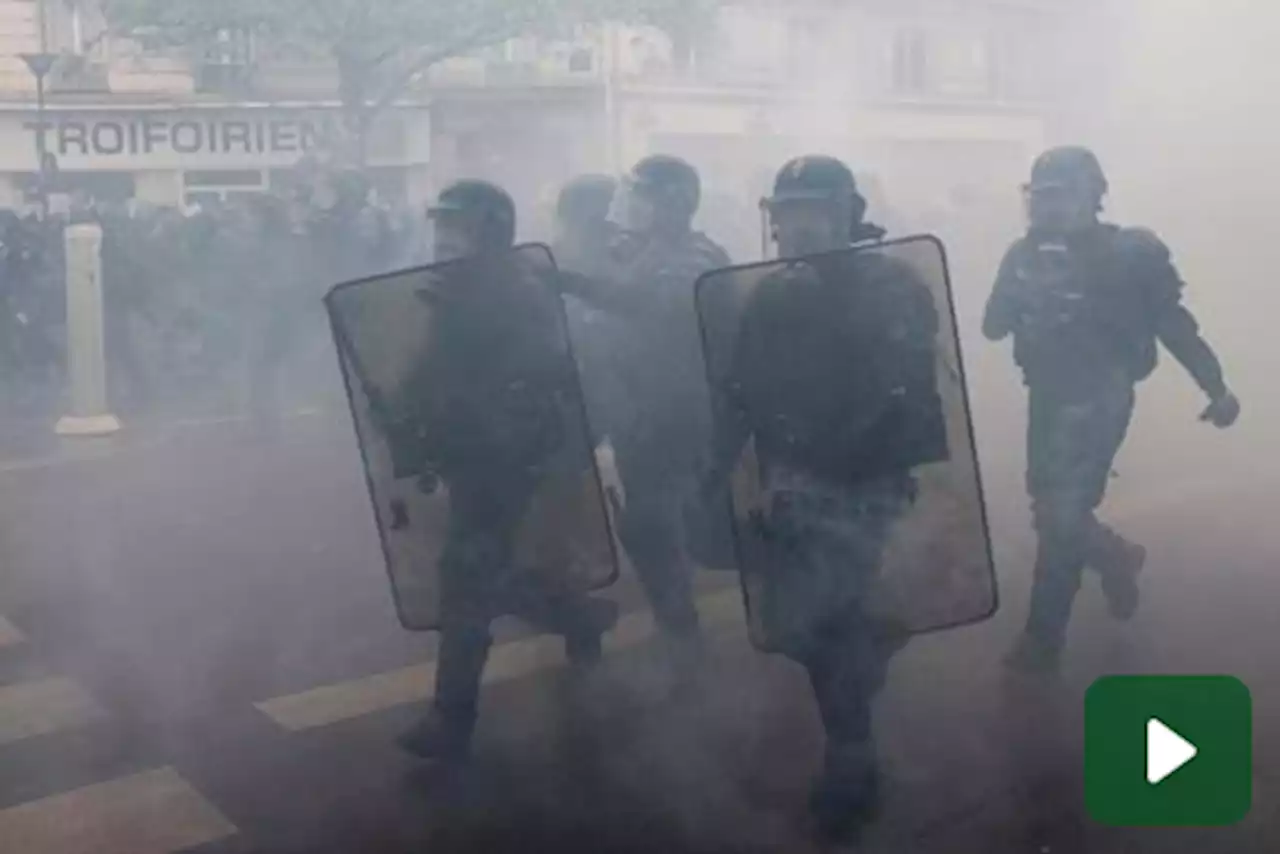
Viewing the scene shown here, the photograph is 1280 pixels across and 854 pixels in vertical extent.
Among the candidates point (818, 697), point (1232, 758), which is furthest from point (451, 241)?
point (1232, 758)

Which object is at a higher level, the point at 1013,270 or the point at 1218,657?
the point at 1013,270

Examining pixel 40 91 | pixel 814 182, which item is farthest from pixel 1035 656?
pixel 40 91

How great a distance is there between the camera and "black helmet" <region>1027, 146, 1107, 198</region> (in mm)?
2408

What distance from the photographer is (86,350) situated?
4.38 metres

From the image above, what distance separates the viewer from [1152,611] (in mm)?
2695

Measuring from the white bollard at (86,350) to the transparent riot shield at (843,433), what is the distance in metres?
2.50

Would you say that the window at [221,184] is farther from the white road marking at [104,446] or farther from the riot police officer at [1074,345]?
Answer: the riot police officer at [1074,345]

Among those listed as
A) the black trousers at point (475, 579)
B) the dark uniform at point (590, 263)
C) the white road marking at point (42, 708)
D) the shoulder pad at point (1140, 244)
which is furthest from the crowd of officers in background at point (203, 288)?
the shoulder pad at point (1140, 244)

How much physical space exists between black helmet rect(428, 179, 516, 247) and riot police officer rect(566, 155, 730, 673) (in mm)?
250

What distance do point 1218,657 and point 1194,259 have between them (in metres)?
1.64

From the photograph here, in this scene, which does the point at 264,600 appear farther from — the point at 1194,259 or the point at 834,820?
the point at 1194,259

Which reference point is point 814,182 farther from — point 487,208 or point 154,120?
point 154,120

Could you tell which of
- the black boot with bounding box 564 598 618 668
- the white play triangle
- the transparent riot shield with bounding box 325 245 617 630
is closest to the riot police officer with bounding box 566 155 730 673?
the black boot with bounding box 564 598 618 668

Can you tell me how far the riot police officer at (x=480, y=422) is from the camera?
200 cm
